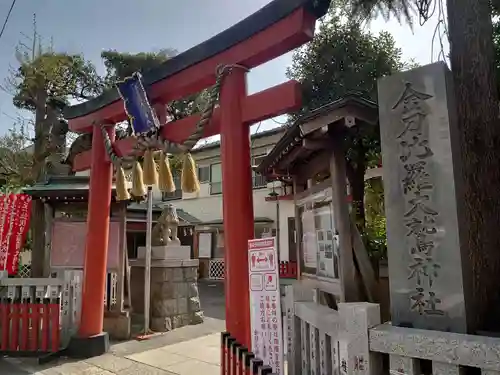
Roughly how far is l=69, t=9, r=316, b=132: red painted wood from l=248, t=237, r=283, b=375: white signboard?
2.45 meters

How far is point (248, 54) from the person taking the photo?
199 inches

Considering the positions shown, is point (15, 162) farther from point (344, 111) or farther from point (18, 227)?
point (344, 111)

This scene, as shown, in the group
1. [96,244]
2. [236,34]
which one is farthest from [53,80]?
[236,34]

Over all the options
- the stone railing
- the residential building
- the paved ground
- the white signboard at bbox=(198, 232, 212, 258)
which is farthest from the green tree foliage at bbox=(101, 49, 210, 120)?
the stone railing

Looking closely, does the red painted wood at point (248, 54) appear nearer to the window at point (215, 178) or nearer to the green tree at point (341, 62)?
the green tree at point (341, 62)

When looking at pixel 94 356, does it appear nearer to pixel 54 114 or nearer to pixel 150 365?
pixel 150 365

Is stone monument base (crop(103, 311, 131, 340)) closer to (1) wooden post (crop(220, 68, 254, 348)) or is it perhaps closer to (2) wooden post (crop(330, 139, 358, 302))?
(1) wooden post (crop(220, 68, 254, 348))

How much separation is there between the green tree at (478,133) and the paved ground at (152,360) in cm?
403

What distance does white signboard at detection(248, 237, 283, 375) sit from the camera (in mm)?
3535

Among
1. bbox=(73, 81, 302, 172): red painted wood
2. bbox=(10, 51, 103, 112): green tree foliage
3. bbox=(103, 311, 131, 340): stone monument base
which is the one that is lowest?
bbox=(103, 311, 131, 340): stone monument base

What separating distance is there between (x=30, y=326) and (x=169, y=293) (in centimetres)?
267

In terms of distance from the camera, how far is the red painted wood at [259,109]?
15.2 feet

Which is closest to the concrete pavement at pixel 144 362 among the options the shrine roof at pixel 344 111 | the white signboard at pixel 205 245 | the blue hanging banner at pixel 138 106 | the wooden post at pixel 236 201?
the wooden post at pixel 236 201

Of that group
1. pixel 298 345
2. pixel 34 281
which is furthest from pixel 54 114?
pixel 298 345
